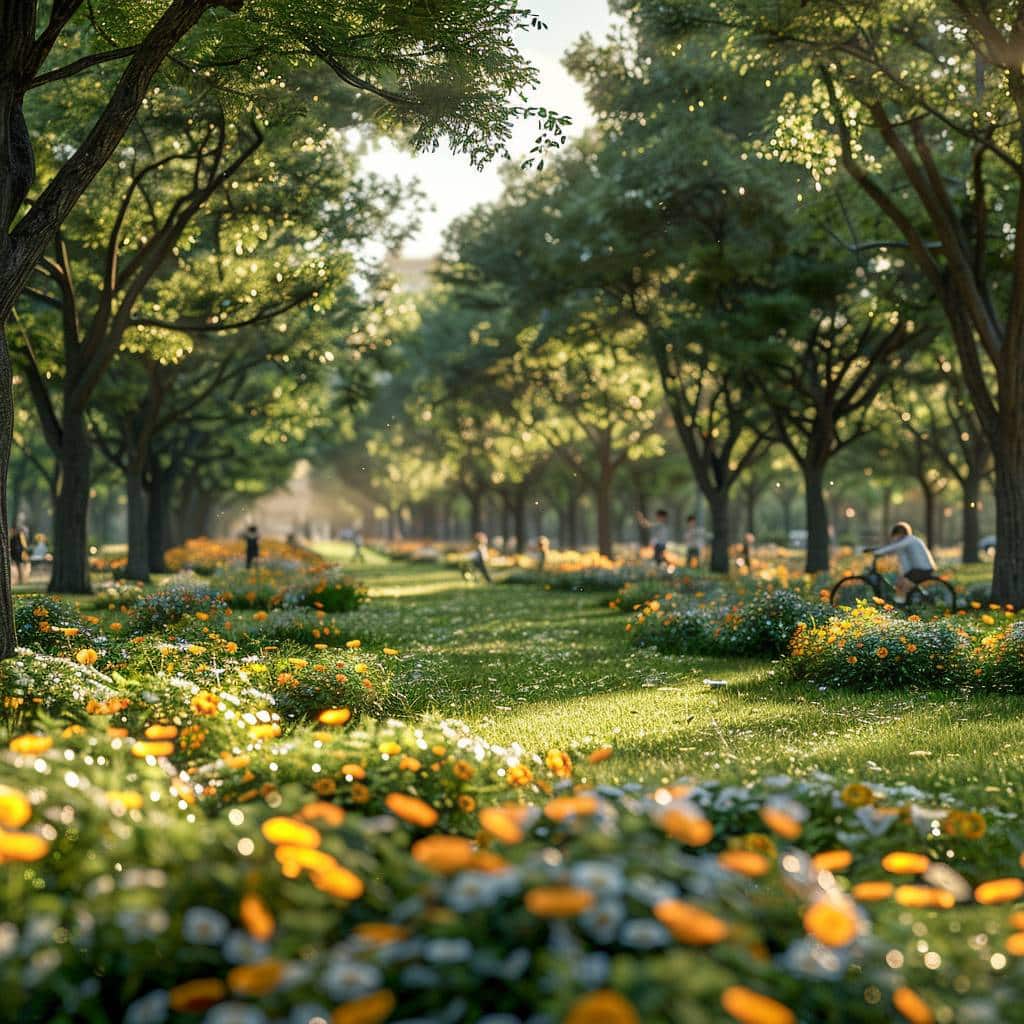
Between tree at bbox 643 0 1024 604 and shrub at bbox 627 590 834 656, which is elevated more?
tree at bbox 643 0 1024 604

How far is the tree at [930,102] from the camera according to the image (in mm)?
12828

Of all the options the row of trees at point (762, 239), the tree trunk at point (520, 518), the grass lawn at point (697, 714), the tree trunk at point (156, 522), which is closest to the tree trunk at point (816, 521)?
the row of trees at point (762, 239)

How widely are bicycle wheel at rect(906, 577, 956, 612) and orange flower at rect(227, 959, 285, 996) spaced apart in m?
14.7

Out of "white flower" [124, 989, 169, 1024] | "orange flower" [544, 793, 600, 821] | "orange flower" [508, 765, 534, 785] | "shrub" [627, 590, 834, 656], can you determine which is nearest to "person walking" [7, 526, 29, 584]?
"shrub" [627, 590, 834, 656]

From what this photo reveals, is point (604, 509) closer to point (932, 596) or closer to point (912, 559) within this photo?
point (932, 596)

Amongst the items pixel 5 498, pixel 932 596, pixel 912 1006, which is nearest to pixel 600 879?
pixel 912 1006

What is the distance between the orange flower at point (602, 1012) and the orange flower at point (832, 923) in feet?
2.19

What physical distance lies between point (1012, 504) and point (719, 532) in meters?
12.6

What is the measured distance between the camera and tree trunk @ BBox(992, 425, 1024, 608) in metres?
15.3

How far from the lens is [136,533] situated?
2734cm

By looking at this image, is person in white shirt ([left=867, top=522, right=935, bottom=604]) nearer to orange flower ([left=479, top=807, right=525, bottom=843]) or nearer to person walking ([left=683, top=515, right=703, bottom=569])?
person walking ([left=683, top=515, right=703, bottom=569])

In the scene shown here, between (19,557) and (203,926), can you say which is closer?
(203,926)

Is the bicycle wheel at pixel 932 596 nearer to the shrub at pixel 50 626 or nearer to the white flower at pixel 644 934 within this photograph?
the shrub at pixel 50 626

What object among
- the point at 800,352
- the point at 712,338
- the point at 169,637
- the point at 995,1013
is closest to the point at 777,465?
the point at 800,352
